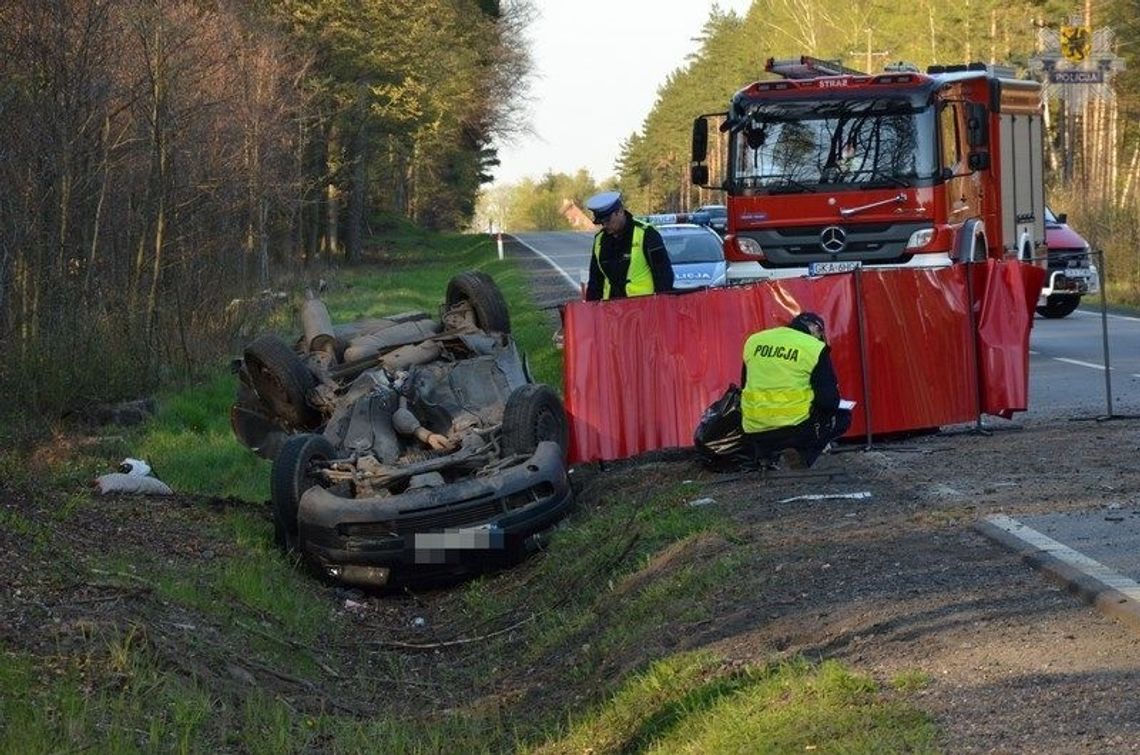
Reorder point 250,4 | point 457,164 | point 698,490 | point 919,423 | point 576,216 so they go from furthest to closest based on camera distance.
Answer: point 576,216 < point 457,164 < point 250,4 < point 919,423 < point 698,490

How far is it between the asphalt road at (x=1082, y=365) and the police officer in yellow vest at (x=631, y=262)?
382cm

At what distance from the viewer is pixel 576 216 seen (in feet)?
566

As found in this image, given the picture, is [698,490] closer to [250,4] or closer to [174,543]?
[174,543]

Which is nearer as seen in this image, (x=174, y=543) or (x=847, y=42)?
(x=174, y=543)

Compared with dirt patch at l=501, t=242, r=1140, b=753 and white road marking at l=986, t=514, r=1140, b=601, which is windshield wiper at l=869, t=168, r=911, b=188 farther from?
white road marking at l=986, t=514, r=1140, b=601

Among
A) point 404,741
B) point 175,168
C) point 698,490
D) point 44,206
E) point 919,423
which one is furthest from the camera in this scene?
point 175,168

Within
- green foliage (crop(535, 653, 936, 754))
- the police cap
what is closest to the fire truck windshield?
the police cap

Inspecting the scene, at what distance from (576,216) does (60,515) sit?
162142 millimetres

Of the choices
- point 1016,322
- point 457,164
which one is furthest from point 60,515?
point 457,164

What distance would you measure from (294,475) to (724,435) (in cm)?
293

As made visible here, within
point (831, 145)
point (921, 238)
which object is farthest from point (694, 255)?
point (921, 238)

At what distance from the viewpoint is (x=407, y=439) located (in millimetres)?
12281

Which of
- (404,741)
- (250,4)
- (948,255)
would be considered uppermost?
(250,4)

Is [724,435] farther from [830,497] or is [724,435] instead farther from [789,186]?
[789,186]
